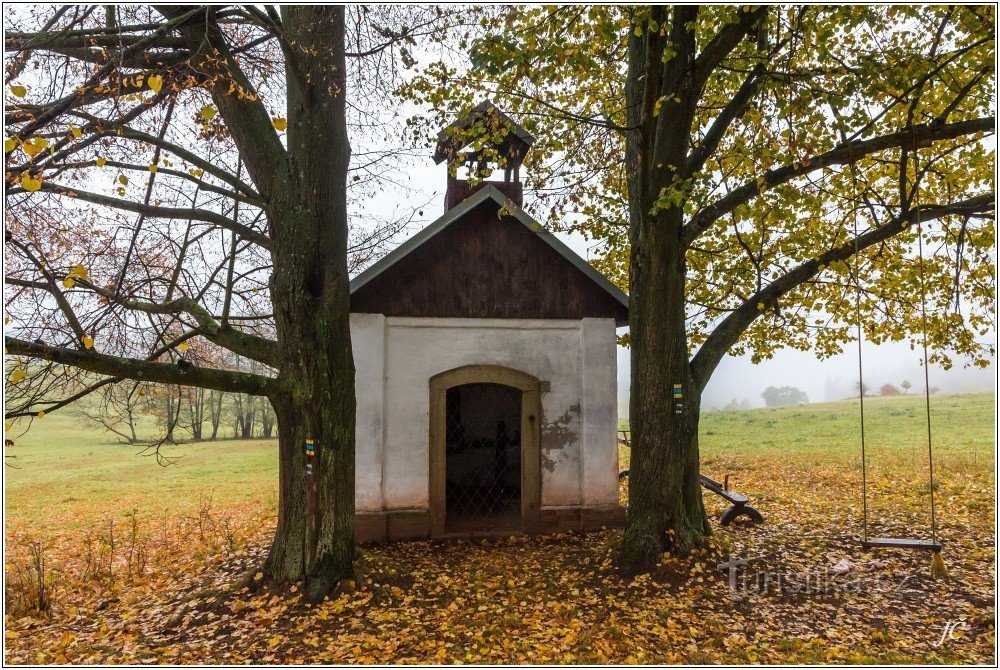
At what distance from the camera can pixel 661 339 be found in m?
7.04

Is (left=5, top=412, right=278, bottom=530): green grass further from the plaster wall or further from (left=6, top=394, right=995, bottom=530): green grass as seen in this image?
the plaster wall

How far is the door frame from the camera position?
→ 8.70m

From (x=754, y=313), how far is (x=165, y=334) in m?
7.26

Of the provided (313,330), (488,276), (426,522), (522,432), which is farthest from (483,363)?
(313,330)

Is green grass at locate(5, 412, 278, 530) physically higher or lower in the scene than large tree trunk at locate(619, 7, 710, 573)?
lower

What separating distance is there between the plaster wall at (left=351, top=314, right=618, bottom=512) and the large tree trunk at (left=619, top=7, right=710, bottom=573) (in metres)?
1.78

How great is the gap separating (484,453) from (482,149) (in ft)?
16.4

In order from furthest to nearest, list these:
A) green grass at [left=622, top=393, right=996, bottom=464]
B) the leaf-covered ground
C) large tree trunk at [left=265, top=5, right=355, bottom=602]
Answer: green grass at [left=622, top=393, right=996, bottom=464], large tree trunk at [left=265, top=5, right=355, bottom=602], the leaf-covered ground

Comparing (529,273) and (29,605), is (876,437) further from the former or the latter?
(29,605)

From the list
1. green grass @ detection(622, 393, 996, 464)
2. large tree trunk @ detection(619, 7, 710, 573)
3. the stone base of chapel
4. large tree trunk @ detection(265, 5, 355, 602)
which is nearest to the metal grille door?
the stone base of chapel

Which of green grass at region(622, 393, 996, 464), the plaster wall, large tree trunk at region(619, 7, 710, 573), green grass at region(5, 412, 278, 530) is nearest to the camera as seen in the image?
large tree trunk at region(619, 7, 710, 573)

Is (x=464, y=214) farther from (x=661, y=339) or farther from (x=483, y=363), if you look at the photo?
(x=661, y=339)

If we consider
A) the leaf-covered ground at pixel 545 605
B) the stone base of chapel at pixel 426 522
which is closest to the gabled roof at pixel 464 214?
the stone base of chapel at pixel 426 522

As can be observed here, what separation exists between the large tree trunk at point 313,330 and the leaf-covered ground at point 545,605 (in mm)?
536
